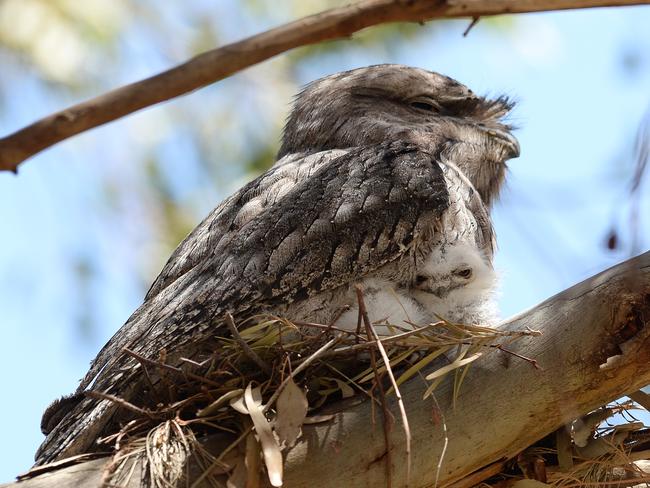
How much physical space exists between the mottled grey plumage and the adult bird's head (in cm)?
6

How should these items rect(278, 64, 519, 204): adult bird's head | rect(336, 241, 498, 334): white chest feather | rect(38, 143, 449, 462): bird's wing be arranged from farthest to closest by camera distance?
1. rect(278, 64, 519, 204): adult bird's head
2. rect(336, 241, 498, 334): white chest feather
3. rect(38, 143, 449, 462): bird's wing

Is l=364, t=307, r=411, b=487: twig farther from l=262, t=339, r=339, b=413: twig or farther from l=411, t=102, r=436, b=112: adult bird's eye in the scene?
l=411, t=102, r=436, b=112: adult bird's eye

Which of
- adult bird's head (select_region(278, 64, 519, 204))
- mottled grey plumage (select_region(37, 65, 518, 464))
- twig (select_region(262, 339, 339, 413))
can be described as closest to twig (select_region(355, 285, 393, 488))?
twig (select_region(262, 339, 339, 413))

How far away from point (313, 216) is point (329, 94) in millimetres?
1155

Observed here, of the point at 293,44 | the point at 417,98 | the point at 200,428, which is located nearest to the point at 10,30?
the point at 417,98

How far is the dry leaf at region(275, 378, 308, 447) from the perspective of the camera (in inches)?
105

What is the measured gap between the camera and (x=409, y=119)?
13.5 ft

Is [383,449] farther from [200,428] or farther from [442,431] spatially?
[200,428]

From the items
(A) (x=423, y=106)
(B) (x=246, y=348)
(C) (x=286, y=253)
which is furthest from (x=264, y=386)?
(A) (x=423, y=106)

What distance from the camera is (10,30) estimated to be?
4.93 m

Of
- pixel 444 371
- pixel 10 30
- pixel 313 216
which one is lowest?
pixel 444 371

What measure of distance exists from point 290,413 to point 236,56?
4.06 ft

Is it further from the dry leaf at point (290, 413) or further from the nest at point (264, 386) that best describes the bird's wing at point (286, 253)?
the dry leaf at point (290, 413)

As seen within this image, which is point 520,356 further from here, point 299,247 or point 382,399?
point 299,247
